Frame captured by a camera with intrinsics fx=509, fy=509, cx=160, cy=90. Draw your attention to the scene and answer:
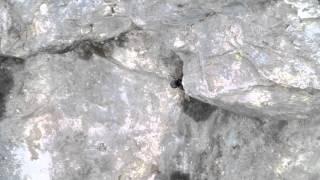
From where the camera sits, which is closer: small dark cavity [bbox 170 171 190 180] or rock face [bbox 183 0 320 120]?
rock face [bbox 183 0 320 120]

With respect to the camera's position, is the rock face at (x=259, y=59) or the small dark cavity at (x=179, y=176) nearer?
the rock face at (x=259, y=59)

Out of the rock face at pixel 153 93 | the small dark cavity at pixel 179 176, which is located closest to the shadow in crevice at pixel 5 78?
the rock face at pixel 153 93

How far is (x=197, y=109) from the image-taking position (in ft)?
6.33

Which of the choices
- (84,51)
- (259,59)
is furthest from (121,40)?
(259,59)

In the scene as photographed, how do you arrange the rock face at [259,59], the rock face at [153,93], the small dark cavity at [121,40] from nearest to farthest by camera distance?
the rock face at [259,59], the rock face at [153,93], the small dark cavity at [121,40]

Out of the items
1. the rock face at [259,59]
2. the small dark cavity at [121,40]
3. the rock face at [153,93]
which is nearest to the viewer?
the rock face at [259,59]

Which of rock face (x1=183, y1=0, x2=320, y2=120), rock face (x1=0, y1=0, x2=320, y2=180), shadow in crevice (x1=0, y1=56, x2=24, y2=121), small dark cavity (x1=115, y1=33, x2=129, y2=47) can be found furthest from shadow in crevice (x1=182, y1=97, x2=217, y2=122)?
shadow in crevice (x1=0, y1=56, x2=24, y2=121)

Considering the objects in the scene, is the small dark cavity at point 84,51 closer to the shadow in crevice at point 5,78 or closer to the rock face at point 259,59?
the shadow in crevice at point 5,78

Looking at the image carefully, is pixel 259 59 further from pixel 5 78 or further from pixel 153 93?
pixel 5 78

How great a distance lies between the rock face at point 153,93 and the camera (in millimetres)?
1612

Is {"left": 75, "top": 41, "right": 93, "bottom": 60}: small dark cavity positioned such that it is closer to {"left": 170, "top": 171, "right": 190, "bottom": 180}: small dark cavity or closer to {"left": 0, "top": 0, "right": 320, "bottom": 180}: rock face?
{"left": 0, "top": 0, "right": 320, "bottom": 180}: rock face

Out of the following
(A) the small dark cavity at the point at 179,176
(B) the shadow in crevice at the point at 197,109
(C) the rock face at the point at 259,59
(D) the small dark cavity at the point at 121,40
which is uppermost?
(C) the rock face at the point at 259,59

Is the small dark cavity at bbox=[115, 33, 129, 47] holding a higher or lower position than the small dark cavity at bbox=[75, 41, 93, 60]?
higher

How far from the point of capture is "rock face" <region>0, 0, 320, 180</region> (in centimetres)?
161
